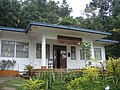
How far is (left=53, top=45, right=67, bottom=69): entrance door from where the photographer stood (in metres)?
16.1

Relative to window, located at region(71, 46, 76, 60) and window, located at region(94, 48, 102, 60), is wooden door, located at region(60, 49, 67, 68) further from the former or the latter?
window, located at region(94, 48, 102, 60)

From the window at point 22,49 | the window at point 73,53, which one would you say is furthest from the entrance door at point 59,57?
the window at point 22,49

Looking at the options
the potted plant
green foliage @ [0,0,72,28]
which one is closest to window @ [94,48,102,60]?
the potted plant

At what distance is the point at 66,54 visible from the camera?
54.1ft

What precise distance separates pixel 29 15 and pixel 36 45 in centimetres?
1003

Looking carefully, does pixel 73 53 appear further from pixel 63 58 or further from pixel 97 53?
pixel 97 53

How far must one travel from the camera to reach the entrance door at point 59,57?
634 inches

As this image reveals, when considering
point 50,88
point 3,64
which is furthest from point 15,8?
point 50,88

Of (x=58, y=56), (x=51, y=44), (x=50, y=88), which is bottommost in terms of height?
(x=50, y=88)

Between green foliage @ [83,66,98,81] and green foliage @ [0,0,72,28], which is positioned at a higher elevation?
green foliage @ [0,0,72,28]

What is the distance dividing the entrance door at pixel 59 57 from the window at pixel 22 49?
2.43 m

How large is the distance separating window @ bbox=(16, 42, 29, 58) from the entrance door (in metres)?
2.43

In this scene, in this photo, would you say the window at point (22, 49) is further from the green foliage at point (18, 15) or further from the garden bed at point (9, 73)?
the green foliage at point (18, 15)

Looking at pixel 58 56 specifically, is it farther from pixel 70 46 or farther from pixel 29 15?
pixel 29 15
